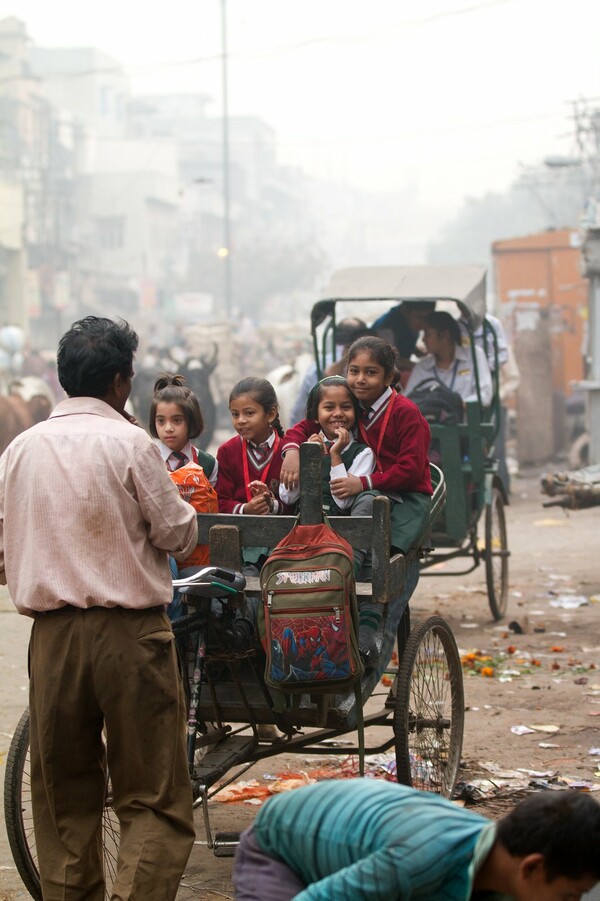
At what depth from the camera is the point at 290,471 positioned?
4.61 meters

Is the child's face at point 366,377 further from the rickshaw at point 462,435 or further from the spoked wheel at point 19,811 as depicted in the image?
the rickshaw at point 462,435

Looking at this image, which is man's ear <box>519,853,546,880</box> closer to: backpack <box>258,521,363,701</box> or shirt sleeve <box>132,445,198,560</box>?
shirt sleeve <box>132,445,198,560</box>

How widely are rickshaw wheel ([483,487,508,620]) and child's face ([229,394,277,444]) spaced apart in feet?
11.4

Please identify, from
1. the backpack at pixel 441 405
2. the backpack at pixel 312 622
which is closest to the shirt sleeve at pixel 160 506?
the backpack at pixel 312 622

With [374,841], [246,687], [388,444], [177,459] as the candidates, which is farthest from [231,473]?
[374,841]

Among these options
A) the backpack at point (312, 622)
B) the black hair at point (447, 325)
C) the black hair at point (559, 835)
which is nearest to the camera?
the black hair at point (559, 835)

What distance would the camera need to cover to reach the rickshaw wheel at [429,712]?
4.41 m

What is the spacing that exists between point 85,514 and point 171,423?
5.18ft

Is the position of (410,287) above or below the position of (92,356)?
above

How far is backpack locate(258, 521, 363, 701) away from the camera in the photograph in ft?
12.4

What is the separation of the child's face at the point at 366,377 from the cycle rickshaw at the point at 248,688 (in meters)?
0.61

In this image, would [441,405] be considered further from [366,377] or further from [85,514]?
[85,514]

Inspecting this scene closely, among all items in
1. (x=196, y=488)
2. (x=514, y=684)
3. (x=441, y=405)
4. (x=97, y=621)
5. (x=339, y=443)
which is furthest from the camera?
(x=441, y=405)

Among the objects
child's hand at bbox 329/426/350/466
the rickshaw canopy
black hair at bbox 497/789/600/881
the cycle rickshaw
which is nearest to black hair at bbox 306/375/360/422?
child's hand at bbox 329/426/350/466
